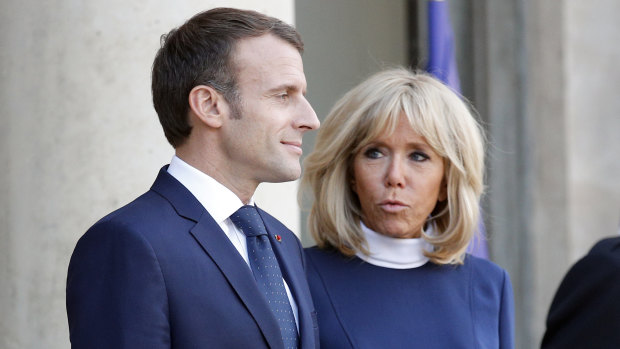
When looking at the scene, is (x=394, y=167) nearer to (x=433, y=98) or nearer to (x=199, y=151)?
(x=433, y=98)

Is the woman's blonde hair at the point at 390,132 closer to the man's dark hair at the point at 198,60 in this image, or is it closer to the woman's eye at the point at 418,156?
the woman's eye at the point at 418,156

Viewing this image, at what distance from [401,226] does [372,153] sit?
0.28 metres

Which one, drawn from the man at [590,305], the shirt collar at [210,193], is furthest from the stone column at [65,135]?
the man at [590,305]

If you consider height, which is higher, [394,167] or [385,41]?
[385,41]

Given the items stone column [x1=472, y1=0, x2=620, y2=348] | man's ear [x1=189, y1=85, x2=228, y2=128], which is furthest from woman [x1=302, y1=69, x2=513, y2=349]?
stone column [x1=472, y1=0, x2=620, y2=348]

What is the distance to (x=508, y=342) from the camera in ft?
11.2

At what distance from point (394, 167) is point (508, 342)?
735 millimetres

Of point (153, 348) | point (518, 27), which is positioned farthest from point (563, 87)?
point (153, 348)

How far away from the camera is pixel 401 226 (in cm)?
339

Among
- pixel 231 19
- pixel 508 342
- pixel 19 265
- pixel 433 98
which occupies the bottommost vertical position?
pixel 508 342

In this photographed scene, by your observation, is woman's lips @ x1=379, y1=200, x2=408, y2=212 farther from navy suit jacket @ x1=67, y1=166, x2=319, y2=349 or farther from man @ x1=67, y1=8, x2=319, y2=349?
navy suit jacket @ x1=67, y1=166, x2=319, y2=349

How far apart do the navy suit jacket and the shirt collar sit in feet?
0.10

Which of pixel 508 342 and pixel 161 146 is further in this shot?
pixel 161 146

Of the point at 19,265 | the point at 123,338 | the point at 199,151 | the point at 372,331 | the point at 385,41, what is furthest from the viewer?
the point at 385,41
